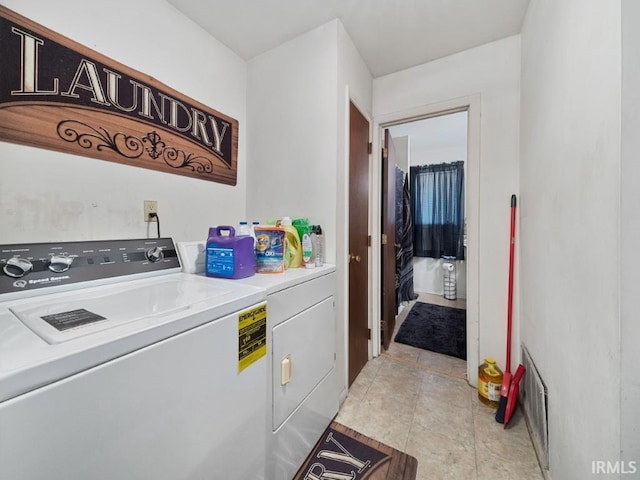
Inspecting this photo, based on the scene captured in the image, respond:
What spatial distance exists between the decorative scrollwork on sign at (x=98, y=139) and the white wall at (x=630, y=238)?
1.89 meters

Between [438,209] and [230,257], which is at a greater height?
[438,209]

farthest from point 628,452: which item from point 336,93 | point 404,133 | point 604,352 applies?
point 404,133

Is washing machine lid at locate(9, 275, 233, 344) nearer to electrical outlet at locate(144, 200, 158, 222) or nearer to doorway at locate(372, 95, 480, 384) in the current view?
electrical outlet at locate(144, 200, 158, 222)

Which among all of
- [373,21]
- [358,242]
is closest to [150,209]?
[358,242]

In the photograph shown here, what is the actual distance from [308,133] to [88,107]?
113cm

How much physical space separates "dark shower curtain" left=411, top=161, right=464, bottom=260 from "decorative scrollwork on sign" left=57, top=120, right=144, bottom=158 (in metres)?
4.11

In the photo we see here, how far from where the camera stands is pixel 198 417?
707mm

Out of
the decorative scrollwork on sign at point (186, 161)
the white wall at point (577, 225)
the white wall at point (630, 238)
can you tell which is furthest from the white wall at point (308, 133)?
the white wall at point (630, 238)

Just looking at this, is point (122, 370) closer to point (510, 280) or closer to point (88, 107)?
point (88, 107)

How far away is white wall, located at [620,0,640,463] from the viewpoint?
0.63 m

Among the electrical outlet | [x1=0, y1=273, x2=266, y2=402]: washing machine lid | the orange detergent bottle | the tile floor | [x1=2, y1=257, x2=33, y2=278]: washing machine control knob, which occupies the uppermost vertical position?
the electrical outlet

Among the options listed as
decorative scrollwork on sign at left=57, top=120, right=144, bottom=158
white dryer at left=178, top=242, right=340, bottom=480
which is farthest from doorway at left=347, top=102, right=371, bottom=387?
decorative scrollwork on sign at left=57, top=120, right=144, bottom=158

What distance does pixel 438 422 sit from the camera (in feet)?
4.99

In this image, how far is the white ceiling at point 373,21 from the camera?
148 cm
